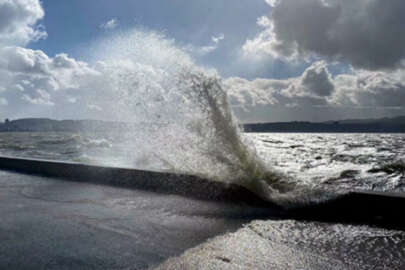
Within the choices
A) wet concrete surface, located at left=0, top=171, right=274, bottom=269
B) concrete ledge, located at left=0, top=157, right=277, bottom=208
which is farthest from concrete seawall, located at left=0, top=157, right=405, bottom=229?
wet concrete surface, located at left=0, top=171, right=274, bottom=269

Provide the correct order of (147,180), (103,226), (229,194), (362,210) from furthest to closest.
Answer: (147,180) → (229,194) → (362,210) → (103,226)

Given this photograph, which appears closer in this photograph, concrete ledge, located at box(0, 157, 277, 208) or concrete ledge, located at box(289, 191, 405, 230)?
concrete ledge, located at box(289, 191, 405, 230)

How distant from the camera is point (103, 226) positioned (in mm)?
2607

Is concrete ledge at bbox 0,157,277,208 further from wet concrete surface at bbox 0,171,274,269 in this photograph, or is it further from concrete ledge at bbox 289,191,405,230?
concrete ledge at bbox 289,191,405,230

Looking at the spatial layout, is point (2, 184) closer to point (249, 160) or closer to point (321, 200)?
point (249, 160)

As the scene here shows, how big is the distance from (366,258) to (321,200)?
133 centimetres

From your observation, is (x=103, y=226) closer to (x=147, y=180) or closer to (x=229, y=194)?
(x=229, y=194)

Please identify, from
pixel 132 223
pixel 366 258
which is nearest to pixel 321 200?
pixel 366 258

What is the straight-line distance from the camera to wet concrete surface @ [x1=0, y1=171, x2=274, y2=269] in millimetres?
1910

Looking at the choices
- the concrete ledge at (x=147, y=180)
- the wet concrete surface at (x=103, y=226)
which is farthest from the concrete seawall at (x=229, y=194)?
the wet concrete surface at (x=103, y=226)

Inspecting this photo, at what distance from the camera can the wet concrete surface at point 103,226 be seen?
Result: 1.91 metres

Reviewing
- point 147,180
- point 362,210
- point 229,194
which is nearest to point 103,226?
point 229,194

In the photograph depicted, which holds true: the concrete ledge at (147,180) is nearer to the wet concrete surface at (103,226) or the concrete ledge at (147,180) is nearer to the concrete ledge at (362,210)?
the wet concrete surface at (103,226)

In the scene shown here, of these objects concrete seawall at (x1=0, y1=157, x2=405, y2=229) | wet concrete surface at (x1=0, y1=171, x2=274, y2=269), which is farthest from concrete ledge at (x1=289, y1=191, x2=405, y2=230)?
wet concrete surface at (x1=0, y1=171, x2=274, y2=269)
